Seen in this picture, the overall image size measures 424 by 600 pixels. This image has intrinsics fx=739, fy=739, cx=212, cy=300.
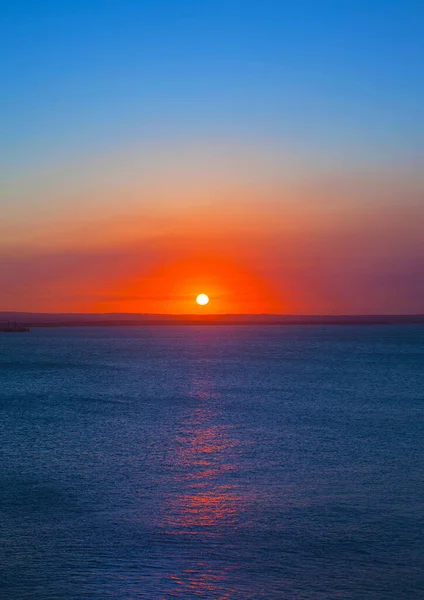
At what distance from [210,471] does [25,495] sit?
6256mm

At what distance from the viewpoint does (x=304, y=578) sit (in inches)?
550

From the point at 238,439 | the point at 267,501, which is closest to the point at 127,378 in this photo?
the point at 238,439

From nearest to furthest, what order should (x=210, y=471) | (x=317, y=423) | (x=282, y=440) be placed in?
1. (x=210, y=471)
2. (x=282, y=440)
3. (x=317, y=423)

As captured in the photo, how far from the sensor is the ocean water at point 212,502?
13844 mm

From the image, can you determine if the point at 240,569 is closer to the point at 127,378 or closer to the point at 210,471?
the point at 210,471

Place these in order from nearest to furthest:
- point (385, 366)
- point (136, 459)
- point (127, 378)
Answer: point (136, 459), point (127, 378), point (385, 366)

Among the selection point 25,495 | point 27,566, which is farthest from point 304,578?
point 25,495

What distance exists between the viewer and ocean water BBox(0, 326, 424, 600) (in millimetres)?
13844

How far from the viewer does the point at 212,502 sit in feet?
63.9

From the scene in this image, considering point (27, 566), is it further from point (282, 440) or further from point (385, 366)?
point (385, 366)

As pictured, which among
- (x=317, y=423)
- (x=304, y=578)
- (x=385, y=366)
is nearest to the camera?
(x=304, y=578)

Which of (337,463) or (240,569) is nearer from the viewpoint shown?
(240,569)

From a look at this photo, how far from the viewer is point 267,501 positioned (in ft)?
64.1

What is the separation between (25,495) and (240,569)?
788cm
